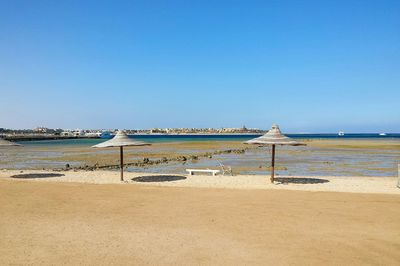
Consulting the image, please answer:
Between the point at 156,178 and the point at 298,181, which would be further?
the point at 156,178

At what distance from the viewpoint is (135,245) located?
7148mm

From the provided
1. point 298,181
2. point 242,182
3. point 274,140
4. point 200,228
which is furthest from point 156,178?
point 200,228

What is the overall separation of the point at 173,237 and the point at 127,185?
25.4 feet

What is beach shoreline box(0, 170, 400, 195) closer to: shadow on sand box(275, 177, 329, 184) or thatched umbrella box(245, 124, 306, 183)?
shadow on sand box(275, 177, 329, 184)

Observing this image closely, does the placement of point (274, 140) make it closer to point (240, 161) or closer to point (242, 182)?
point (242, 182)

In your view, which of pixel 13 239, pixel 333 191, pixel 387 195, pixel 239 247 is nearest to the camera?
pixel 239 247

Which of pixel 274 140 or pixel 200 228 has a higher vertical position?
pixel 274 140

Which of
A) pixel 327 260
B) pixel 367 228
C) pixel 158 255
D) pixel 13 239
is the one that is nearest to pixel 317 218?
pixel 367 228

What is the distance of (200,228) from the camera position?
8328 millimetres

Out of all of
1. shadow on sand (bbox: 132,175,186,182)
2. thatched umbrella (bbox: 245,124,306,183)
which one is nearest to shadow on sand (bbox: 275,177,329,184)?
thatched umbrella (bbox: 245,124,306,183)

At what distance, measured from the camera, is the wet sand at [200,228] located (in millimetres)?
6515

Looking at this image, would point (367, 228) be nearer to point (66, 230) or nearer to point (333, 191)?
Answer: point (333, 191)

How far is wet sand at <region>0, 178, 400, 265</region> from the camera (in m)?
6.51

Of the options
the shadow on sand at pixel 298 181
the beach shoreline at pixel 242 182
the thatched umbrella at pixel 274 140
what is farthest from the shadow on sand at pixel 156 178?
the shadow on sand at pixel 298 181
